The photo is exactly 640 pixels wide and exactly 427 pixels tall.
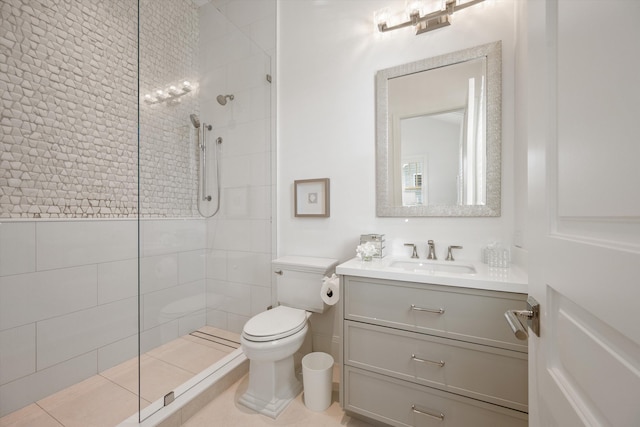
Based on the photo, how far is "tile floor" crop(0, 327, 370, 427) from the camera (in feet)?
4.45

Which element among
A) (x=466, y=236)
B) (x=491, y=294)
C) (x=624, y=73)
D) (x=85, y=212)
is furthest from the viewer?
(x=85, y=212)

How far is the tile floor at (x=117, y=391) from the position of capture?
1.35 metres

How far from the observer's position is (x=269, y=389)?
1.52 m

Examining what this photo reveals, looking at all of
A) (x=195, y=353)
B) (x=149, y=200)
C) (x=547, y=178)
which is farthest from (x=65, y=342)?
(x=547, y=178)

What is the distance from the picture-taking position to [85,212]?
171cm

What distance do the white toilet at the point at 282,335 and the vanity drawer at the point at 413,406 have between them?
39 centimetres

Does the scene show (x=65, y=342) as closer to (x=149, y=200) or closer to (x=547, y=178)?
(x=149, y=200)

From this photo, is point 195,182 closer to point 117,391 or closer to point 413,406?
point 117,391

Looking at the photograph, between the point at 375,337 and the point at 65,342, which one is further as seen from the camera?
the point at 65,342

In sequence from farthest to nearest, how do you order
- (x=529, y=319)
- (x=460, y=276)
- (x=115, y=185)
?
(x=115, y=185), (x=460, y=276), (x=529, y=319)

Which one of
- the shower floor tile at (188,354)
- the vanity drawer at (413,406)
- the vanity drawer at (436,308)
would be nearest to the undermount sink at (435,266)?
the vanity drawer at (436,308)

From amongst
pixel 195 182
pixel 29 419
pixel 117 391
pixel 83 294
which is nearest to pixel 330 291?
pixel 195 182

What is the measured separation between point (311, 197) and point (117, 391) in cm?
176

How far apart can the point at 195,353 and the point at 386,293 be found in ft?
4.55
